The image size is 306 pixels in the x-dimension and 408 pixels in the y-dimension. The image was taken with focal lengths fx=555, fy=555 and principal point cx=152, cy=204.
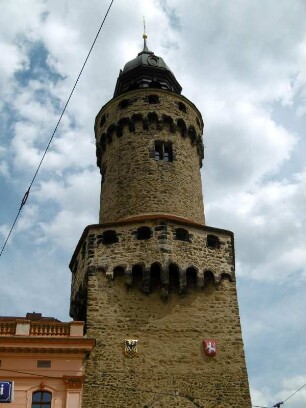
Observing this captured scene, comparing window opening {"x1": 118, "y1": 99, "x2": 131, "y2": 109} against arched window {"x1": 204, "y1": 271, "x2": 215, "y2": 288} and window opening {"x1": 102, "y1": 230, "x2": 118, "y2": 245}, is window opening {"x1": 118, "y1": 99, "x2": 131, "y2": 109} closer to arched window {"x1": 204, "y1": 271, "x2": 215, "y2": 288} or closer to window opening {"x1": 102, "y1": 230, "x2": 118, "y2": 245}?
window opening {"x1": 102, "y1": 230, "x2": 118, "y2": 245}

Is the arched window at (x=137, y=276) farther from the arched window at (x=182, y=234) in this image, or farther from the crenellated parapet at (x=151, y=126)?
the crenellated parapet at (x=151, y=126)

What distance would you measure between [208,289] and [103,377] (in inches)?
215

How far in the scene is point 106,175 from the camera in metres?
27.2

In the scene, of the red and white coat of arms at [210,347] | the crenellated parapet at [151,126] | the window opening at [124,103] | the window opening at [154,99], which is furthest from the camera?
the window opening at [124,103]

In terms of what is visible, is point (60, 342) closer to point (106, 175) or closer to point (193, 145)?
point (106, 175)

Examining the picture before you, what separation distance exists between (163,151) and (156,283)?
23.9 feet

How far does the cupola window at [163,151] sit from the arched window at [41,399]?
11864 mm

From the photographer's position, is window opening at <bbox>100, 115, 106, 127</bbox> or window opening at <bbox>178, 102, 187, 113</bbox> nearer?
window opening at <bbox>178, 102, 187, 113</bbox>

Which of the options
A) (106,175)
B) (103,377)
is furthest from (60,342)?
(106,175)

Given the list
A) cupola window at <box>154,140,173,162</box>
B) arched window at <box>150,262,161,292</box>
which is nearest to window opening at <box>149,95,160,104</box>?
cupola window at <box>154,140,173,162</box>

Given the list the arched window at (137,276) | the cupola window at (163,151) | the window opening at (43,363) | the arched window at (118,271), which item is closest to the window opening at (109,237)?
the arched window at (118,271)

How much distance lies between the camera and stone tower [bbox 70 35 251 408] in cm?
1969

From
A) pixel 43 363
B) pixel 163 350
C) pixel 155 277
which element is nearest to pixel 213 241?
pixel 155 277

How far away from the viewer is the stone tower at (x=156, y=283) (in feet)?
64.6
